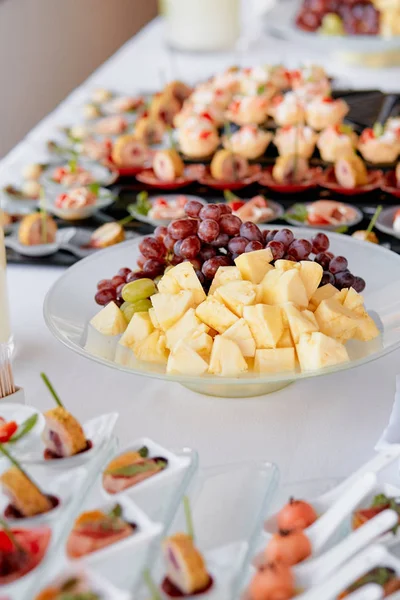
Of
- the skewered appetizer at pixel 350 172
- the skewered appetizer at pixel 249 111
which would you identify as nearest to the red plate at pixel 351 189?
the skewered appetizer at pixel 350 172

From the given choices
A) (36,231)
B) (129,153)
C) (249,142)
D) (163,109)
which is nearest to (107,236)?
(36,231)

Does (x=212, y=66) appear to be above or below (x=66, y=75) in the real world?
above

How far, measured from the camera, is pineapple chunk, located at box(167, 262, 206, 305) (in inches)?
39.1

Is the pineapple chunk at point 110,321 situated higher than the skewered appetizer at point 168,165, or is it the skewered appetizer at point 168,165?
the pineapple chunk at point 110,321

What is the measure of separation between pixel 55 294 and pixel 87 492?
1.25ft

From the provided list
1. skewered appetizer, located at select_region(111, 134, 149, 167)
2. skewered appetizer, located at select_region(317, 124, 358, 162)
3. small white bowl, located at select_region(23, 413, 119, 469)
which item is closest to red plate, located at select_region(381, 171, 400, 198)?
skewered appetizer, located at select_region(317, 124, 358, 162)

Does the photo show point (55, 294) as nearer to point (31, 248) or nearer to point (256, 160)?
point (31, 248)

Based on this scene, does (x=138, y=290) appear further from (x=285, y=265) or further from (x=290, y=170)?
(x=290, y=170)

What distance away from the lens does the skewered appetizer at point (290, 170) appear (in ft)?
5.57

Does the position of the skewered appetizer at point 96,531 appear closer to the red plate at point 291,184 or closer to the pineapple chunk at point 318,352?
the pineapple chunk at point 318,352

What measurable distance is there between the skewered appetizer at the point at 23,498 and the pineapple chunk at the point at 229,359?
24cm

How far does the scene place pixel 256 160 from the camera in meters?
1.85

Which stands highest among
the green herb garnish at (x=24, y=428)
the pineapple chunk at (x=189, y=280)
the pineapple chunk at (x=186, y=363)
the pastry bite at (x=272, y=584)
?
the pineapple chunk at (x=189, y=280)

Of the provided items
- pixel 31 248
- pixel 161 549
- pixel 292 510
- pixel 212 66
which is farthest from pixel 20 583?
pixel 212 66
